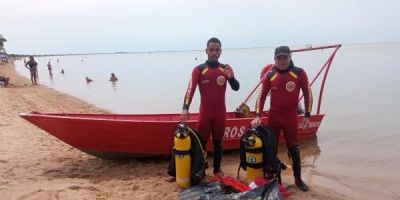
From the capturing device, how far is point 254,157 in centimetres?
438

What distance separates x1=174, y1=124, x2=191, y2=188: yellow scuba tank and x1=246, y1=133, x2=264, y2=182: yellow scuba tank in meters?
0.74

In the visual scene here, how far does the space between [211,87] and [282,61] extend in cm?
97

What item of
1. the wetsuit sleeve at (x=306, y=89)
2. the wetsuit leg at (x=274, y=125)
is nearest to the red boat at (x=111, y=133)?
the wetsuit leg at (x=274, y=125)

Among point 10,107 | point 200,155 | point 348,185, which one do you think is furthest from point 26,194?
point 10,107

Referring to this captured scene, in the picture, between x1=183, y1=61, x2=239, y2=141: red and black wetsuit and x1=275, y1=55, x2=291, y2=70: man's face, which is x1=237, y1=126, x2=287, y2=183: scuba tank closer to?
x1=183, y1=61, x2=239, y2=141: red and black wetsuit

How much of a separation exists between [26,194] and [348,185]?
459cm

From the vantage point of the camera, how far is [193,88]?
4.71 meters

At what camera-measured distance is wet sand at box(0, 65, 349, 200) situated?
4.48 metres

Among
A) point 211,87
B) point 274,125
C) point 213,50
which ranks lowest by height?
point 274,125

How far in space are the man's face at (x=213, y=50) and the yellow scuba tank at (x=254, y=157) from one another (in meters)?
1.10

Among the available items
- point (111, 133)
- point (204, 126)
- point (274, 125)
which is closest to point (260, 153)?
point (274, 125)

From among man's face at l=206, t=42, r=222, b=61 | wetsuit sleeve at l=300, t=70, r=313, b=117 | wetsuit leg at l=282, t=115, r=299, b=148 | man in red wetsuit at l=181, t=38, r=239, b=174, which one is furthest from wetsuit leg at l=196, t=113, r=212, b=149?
wetsuit sleeve at l=300, t=70, r=313, b=117

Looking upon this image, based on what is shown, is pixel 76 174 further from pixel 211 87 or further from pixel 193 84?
pixel 211 87

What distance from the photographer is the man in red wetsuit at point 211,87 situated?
15.3ft
